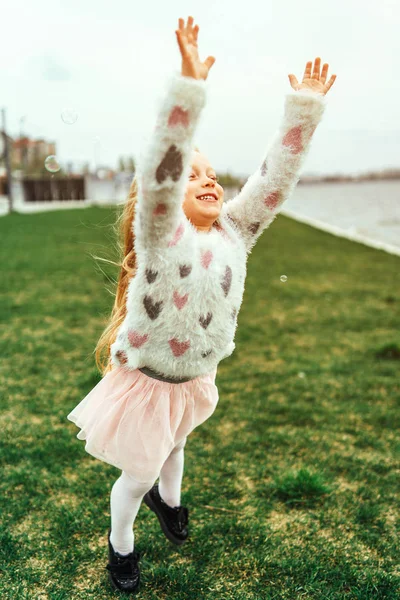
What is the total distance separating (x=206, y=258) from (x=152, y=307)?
0.78 feet

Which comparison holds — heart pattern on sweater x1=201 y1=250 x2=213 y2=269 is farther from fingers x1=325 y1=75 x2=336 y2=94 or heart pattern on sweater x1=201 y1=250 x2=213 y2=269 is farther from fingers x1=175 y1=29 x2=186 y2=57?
fingers x1=325 y1=75 x2=336 y2=94

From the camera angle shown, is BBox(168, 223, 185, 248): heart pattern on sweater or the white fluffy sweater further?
BBox(168, 223, 185, 248): heart pattern on sweater

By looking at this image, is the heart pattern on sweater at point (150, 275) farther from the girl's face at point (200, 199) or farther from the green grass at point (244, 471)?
the green grass at point (244, 471)

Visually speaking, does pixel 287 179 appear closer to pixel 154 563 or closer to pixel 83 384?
pixel 154 563

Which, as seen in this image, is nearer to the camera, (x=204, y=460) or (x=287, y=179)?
(x=287, y=179)

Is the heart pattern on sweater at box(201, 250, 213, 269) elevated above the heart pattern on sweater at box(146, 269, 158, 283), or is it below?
above

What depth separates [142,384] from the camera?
2.08 metres

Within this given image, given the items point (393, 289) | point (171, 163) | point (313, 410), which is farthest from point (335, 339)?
point (171, 163)

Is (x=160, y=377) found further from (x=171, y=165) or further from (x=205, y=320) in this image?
(x=171, y=165)

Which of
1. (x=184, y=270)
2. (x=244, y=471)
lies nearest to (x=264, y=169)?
(x=184, y=270)

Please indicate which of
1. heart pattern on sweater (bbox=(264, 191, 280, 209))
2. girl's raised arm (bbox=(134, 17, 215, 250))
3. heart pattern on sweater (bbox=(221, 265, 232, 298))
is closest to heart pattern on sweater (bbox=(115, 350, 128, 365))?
heart pattern on sweater (bbox=(221, 265, 232, 298))

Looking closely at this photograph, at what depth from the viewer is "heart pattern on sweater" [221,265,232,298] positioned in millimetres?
1965

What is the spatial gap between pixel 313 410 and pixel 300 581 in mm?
1720

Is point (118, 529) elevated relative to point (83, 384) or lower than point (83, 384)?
elevated
